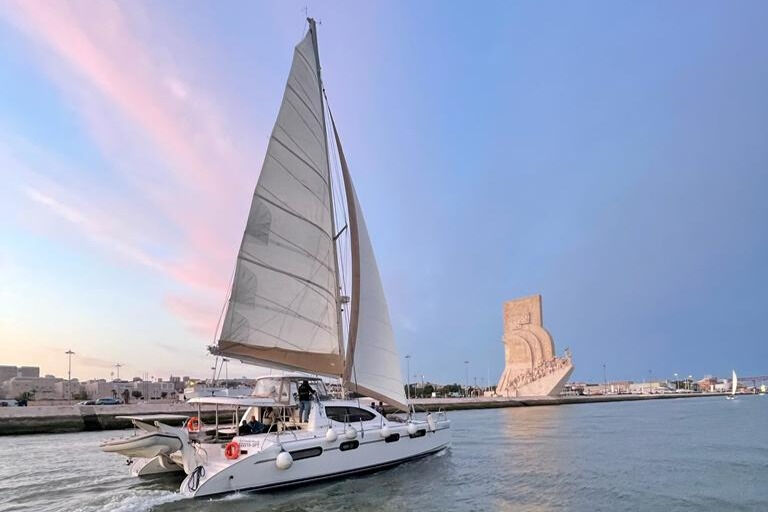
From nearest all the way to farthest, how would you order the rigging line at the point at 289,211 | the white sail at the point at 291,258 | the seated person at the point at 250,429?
1. the seated person at the point at 250,429
2. the white sail at the point at 291,258
3. the rigging line at the point at 289,211

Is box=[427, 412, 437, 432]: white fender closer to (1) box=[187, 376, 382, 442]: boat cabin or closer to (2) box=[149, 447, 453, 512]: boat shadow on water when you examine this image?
(2) box=[149, 447, 453, 512]: boat shadow on water

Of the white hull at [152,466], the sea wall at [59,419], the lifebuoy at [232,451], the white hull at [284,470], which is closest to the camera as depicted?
the white hull at [284,470]

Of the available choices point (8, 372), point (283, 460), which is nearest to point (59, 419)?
point (283, 460)

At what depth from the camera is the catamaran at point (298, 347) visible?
44.7 ft

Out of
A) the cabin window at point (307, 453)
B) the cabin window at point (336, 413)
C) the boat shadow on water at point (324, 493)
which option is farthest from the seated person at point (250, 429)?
the cabin window at point (336, 413)

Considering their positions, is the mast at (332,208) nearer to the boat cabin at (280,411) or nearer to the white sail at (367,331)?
the white sail at (367,331)

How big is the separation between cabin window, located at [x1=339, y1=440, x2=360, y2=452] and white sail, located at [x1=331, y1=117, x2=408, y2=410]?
2.87 meters

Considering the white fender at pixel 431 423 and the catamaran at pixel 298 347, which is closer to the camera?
the catamaran at pixel 298 347

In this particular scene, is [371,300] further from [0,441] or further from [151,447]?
[0,441]

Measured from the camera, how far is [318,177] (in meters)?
19.0

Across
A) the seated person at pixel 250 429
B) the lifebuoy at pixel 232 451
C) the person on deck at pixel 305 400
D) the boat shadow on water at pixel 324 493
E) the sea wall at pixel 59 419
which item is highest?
the person on deck at pixel 305 400

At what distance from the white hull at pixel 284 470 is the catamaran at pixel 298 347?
0.03 metres

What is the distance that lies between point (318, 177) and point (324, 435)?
872 centimetres

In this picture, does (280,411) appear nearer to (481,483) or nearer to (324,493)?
(324,493)
